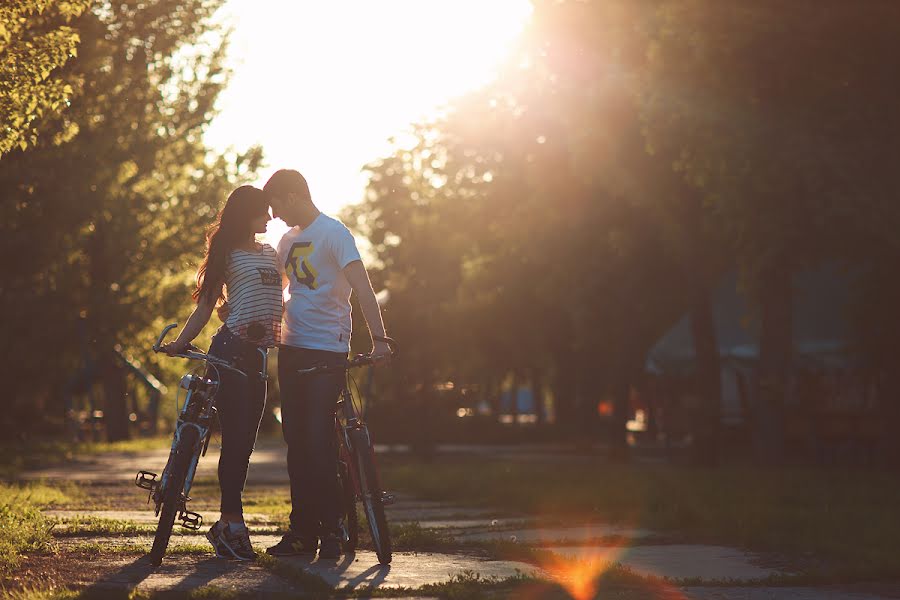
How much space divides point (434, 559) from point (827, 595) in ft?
6.81

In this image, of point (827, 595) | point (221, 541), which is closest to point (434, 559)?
point (221, 541)

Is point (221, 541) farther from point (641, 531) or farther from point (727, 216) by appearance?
point (727, 216)

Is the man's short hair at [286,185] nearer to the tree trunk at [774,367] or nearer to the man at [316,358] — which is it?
the man at [316,358]

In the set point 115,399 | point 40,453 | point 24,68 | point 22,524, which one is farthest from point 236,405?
point 115,399

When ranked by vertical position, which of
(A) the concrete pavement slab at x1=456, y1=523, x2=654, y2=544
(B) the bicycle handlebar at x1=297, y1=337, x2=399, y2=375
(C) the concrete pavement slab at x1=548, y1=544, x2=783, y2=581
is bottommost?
(C) the concrete pavement slab at x1=548, y1=544, x2=783, y2=581

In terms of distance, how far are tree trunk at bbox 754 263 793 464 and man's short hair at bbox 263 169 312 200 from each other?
44.5 ft

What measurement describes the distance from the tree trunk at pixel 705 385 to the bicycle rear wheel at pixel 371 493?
16306 mm

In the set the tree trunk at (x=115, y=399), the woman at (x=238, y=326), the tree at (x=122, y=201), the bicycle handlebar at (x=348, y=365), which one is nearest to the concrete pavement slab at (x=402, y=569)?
the woman at (x=238, y=326)

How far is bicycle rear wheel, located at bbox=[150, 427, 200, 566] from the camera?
677 cm

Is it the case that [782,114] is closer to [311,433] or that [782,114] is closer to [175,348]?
[311,433]

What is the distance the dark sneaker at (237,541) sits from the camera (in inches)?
278

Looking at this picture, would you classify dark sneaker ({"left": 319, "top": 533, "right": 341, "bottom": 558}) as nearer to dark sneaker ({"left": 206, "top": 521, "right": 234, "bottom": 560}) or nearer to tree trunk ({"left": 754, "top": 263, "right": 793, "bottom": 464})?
dark sneaker ({"left": 206, "top": 521, "right": 234, "bottom": 560})


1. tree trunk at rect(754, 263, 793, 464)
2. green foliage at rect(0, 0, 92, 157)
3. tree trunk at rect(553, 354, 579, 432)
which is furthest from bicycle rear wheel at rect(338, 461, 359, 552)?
tree trunk at rect(553, 354, 579, 432)

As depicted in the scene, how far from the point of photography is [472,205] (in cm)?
2922
